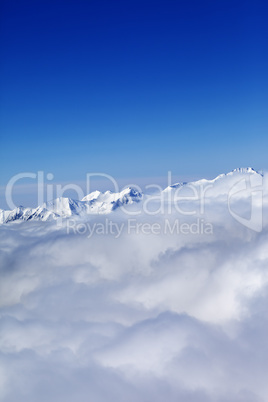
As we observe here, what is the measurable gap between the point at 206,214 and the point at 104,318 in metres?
53.5

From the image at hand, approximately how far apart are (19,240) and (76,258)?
918 inches

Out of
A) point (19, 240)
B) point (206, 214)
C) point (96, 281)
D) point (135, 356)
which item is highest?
point (206, 214)

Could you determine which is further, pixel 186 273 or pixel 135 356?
pixel 186 273

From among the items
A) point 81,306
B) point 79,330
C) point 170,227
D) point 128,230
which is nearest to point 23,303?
point 81,306

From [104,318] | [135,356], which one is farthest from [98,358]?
[104,318]

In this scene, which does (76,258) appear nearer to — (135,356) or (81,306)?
(81,306)

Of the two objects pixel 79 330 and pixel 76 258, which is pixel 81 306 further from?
pixel 76 258

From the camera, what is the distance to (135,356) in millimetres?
76562

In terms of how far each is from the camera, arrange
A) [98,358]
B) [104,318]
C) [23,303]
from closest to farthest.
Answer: [98,358] → [104,318] → [23,303]

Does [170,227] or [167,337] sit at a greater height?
[170,227]

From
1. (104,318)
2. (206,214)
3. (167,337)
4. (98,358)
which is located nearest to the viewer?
(98,358)

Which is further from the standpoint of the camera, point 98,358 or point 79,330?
point 79,330

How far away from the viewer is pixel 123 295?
347 ft

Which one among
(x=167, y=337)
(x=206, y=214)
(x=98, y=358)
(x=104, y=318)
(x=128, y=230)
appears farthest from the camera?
(x=128, y=230)
